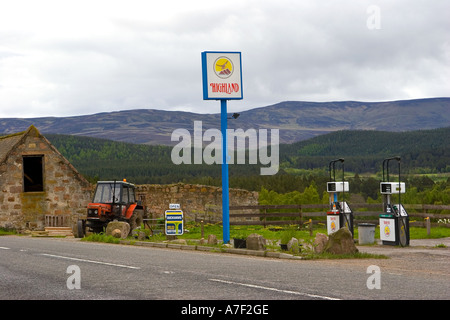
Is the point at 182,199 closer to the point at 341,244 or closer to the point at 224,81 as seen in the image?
the point at 224,81

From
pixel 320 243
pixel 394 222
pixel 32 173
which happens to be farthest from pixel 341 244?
pixel 32 173

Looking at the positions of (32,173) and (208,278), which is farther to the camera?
(32,173)

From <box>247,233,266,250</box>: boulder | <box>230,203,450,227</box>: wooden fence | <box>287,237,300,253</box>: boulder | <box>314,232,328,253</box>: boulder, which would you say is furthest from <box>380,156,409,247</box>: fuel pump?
<box>230,203,450,227</box>: wooden fence

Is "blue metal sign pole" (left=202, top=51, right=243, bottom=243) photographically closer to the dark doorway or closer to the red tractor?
the red tractor

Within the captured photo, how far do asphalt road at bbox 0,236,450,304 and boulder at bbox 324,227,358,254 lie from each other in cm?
106

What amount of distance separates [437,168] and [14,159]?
139267 mm

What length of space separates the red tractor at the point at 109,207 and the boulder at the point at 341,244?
1211 centimetres

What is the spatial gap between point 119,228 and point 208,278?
13848 mm

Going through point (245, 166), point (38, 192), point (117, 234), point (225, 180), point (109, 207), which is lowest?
point (117, 234)

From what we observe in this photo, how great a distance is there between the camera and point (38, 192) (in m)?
32.4

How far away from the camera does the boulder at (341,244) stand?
1814cm

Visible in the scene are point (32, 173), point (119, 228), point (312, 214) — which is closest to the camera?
point (119, 228)
